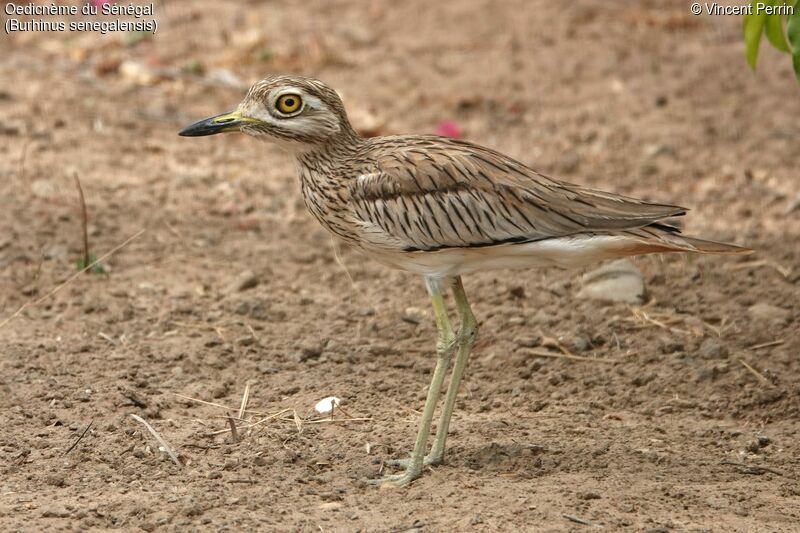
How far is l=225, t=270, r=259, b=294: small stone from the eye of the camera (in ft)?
20.9

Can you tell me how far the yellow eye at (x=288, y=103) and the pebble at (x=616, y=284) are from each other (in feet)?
7.20

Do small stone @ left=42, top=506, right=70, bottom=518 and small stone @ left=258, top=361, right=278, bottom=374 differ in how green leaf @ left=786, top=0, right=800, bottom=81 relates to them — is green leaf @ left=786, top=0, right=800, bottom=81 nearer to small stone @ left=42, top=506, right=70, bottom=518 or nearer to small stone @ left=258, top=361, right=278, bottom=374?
small stone @ left=258, top=361, right=278, bottom=374

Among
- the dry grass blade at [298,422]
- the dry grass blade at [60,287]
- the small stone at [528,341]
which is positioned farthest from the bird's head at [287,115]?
the small stone at [528,341]

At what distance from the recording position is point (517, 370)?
561 cm

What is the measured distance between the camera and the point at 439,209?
4660mm

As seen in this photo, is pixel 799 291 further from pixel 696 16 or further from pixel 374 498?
pixel 696 16

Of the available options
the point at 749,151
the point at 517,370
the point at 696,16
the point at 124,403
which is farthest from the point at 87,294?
the point at 696,16

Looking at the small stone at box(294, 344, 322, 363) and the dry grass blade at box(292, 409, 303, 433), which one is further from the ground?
the small stone at box(294, 344, 322, 363)

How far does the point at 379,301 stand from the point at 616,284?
4.14 ft

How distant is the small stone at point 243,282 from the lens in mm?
6359

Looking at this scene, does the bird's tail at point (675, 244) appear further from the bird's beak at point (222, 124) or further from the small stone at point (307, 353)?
the small stone at point (307, 353)

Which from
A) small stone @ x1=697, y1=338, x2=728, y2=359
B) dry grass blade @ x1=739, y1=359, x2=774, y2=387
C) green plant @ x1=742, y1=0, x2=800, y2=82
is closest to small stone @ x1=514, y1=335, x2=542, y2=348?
small stone @ x1=697, y1=338, x2=728, y2=359

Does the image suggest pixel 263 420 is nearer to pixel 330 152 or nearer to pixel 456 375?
pixel 456 375

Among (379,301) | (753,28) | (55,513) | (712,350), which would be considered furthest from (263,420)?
(753,28)
